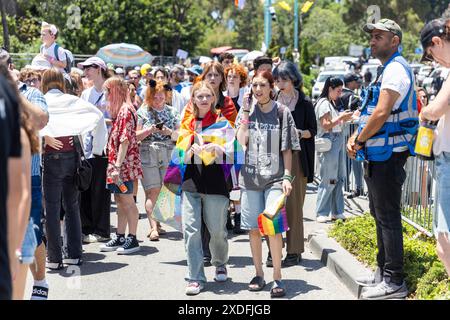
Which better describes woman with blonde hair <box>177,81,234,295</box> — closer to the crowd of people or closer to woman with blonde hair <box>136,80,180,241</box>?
the crowd of people

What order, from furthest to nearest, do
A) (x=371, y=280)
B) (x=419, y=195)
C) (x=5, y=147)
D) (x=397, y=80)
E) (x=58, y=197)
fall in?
1. (x=419, y=195)
2. (x=58, y=197)
3. (x=371, y=280)
4. (x=397, y=80)
5. (x=5, y=147)

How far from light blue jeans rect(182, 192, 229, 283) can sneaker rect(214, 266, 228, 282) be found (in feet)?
0.33

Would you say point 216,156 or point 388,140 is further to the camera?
point 216,156

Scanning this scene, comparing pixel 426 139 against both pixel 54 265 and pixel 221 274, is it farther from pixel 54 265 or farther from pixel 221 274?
pixel 54 265

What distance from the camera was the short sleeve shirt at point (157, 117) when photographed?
29.8 ft

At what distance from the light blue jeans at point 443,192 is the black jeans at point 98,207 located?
473cm

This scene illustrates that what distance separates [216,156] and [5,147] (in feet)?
13.3

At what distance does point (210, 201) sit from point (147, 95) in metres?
2.51

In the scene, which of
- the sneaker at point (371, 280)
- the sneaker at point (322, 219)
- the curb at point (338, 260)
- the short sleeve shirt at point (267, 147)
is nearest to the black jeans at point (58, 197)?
the short sleeve shirt at point (267, 147)

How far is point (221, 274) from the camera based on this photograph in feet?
24.0

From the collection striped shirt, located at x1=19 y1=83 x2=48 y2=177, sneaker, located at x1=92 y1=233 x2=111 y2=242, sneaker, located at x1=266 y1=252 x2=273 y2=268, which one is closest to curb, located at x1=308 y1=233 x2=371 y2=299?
sneaker, located at x1=266 y1=252 x2=273 y2=268

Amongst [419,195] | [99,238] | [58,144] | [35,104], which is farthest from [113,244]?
[419,195]

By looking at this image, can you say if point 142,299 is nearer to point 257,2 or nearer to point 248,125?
point 248,125
